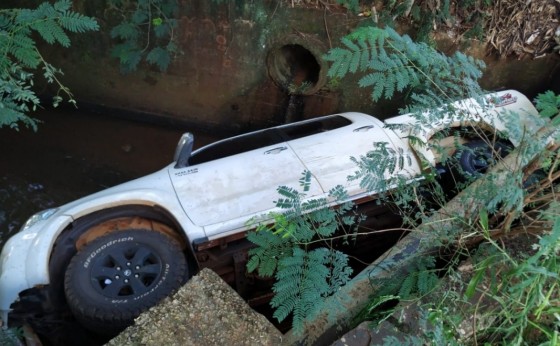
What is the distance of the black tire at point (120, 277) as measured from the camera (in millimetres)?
3316

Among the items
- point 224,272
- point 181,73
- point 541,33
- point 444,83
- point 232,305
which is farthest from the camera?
point 181,73

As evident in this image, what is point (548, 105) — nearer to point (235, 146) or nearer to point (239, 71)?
point (235, 146)

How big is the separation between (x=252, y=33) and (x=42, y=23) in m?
2.88

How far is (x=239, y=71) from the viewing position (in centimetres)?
620

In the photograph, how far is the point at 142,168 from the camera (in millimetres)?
6613

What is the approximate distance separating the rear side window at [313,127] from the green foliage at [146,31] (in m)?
2.09

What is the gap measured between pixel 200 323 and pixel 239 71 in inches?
183

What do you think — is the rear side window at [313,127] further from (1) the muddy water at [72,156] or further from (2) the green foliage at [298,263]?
(1) the muddy water at [72,156]

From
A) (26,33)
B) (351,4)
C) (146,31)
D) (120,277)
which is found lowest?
(120,277)

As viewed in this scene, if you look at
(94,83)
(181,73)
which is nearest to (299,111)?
(181,73)

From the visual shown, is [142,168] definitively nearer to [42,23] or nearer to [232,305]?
[42,23]

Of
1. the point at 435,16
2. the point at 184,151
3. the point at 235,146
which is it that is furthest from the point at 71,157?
the point at 435,16

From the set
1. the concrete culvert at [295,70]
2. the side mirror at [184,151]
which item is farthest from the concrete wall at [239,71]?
the side mirror at [184,151]

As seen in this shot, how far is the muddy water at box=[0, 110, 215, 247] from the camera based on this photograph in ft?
20.0
